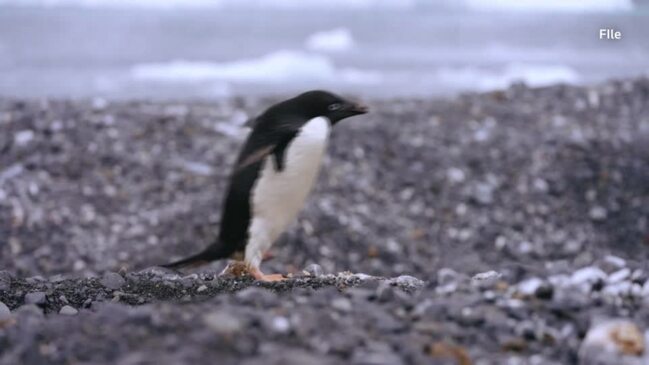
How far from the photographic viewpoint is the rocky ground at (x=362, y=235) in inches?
68.8

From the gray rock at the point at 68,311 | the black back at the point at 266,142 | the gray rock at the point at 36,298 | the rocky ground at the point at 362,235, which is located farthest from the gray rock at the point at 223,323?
the black back at the point at 266,142

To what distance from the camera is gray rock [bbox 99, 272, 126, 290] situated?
281 cm

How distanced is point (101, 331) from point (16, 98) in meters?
5.09

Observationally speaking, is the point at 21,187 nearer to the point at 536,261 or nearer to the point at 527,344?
the point at 536,261

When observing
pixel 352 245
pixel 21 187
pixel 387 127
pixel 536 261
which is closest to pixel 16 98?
pixel 21 187

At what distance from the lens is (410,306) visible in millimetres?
1964

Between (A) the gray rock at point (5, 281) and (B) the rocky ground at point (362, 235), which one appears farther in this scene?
(A) the gray rock at point (5, 281)

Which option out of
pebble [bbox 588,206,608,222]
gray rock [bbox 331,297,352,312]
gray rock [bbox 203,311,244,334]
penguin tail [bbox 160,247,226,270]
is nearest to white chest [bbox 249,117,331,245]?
penguin tail [bbox 160,247,226,270]

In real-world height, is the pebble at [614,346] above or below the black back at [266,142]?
below

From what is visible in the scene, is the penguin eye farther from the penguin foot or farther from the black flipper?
the penguin foot

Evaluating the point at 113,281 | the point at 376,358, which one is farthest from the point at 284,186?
the point at 376,358

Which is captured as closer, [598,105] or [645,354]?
[645,354]

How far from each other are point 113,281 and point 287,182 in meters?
0.63

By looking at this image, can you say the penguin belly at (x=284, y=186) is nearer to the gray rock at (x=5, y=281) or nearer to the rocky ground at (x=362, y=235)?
A: the rocky ground at (x=362, y=235)
